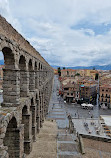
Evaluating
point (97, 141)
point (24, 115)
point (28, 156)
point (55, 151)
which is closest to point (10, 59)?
point (24, 115)

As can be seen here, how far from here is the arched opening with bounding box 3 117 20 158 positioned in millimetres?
12109

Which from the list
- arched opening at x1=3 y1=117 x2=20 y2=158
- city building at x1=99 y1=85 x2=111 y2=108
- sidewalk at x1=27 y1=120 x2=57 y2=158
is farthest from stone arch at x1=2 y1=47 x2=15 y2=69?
city building at x1=99 y1=85 x2=111 y2=108

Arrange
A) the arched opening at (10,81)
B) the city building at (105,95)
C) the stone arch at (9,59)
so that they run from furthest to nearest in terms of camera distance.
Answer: the city building at (105,95)
the arched opening at (10,81)
the stone arch at (9,59)

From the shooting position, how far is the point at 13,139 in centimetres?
1216

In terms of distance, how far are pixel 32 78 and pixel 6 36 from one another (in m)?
9.14

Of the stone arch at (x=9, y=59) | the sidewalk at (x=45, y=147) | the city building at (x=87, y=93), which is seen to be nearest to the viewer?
the stone arch at (x=9, y=59)

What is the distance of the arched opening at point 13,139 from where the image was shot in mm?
12109

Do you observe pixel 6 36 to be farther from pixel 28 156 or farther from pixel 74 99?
pixel 74 99

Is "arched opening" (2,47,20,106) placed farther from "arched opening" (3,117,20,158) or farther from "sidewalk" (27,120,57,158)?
"sidewalk" (27,120,57,158)

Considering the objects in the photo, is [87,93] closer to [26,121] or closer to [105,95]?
[105,95]

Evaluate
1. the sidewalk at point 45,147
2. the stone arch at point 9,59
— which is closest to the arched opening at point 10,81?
the stone arch at point 9,59

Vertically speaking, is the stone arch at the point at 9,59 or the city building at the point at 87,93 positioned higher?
the stone arch at the point at 9,59

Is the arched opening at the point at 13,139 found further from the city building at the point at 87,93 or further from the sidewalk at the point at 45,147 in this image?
the city building at the point at 87,93

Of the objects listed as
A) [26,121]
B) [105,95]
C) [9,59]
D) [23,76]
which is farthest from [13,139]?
[105,95]
